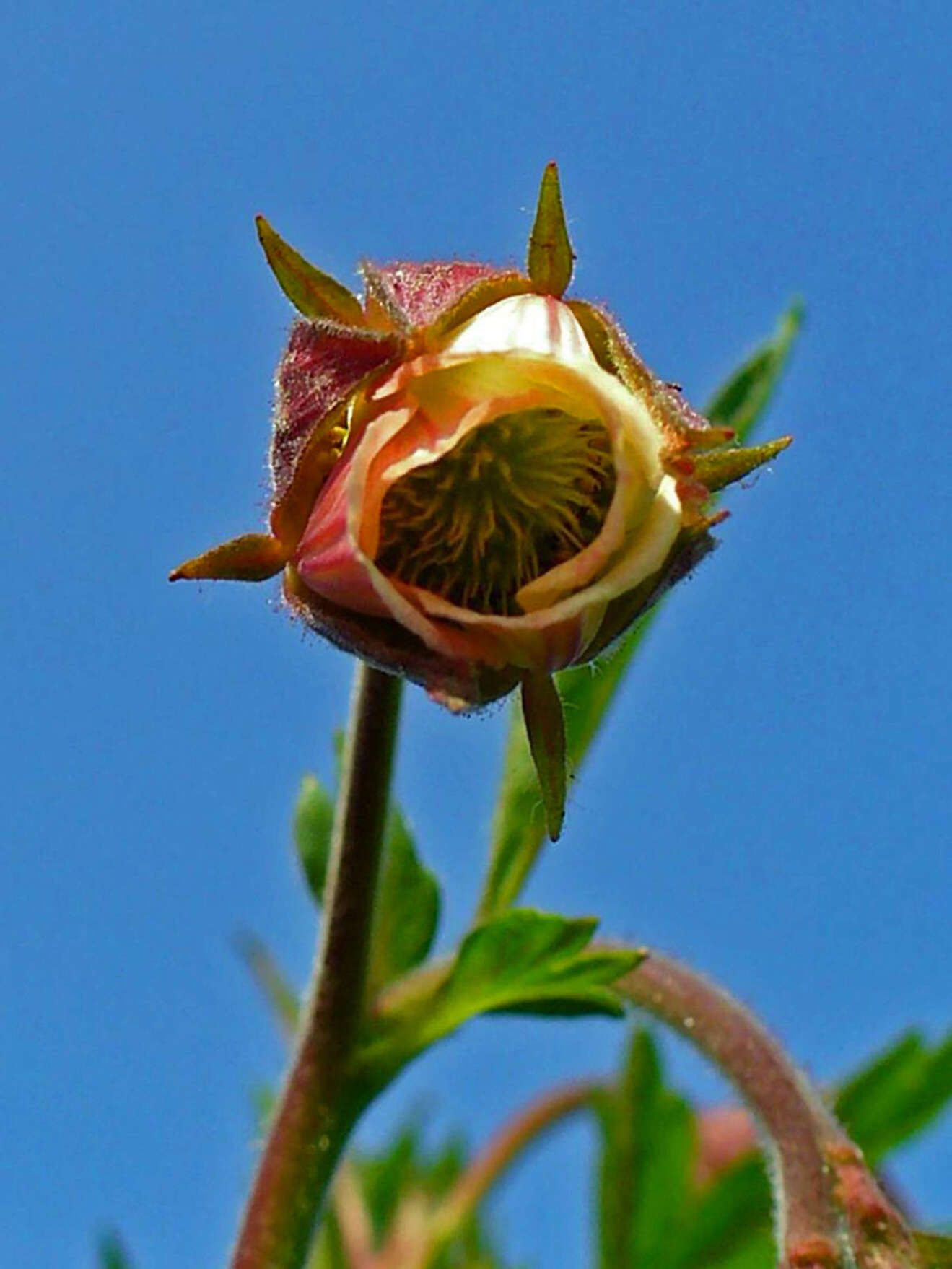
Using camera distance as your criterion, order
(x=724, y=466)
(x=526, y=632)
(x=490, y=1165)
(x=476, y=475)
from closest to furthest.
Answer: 1. (x=526, y=632)
2. (x=724, y=466)
3. (x=476, y=475)
4. (x=490, y=1165)

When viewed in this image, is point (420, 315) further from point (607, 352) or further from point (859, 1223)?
point (859, 1223)

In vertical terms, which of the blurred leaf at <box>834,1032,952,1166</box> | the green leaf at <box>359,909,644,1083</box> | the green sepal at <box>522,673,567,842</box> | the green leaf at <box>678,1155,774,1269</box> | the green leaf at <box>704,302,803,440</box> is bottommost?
the green leaf at <box>678,1155,774,1269</box>

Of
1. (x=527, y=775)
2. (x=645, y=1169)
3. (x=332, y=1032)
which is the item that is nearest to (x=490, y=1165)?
(x=645, y=1169)

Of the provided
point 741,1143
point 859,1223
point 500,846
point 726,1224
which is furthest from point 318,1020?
point 741,1143

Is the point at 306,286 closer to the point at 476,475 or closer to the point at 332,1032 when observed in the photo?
the point at 476,475

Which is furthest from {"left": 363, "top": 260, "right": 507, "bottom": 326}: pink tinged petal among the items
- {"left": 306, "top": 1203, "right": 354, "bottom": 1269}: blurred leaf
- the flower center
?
{"left": 306, "top": 1203, "right": 354, "bottom": 1269}: blurred leaf

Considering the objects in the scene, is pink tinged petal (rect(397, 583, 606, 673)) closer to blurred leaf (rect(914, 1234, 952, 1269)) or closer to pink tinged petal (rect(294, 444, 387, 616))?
pink tinged petal (rect(294, 444, 387, 616))

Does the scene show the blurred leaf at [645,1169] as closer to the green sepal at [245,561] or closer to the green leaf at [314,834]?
the green leaf at [314,834]

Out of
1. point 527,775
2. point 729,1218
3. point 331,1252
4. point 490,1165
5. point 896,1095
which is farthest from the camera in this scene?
point 490,1165
